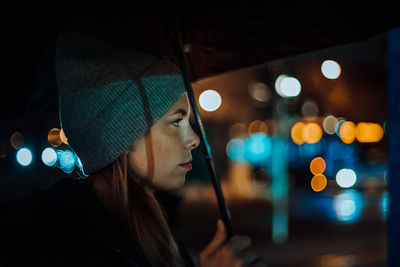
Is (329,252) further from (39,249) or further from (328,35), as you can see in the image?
(39,249)

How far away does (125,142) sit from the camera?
182cm

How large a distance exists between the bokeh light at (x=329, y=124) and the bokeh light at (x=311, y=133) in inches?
15.2

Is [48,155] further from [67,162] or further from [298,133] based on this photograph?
[298,133]

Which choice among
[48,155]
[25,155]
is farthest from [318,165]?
[48,155]

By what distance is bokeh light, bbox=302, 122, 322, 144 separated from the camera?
73.8 ft

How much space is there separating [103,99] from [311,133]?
22582 millimetres

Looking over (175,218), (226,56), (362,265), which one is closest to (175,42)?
(226,56)

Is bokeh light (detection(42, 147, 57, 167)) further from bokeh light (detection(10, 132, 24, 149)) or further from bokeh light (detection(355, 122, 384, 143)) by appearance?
bokeh light (detection(355, 122, 384, 143))

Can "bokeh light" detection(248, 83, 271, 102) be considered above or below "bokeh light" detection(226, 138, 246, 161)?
above

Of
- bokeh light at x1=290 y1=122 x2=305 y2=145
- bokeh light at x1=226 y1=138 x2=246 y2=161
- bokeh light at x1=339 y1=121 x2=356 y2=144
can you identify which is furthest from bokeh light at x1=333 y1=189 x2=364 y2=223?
bokeh light at x1=226 y1=138 x2=246 y2=161

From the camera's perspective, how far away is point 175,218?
95.3 inches

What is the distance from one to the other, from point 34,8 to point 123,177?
30.2 inches

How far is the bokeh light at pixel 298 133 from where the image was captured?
74.9 ft

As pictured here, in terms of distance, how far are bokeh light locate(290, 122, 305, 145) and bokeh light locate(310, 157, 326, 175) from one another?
5.95ft
